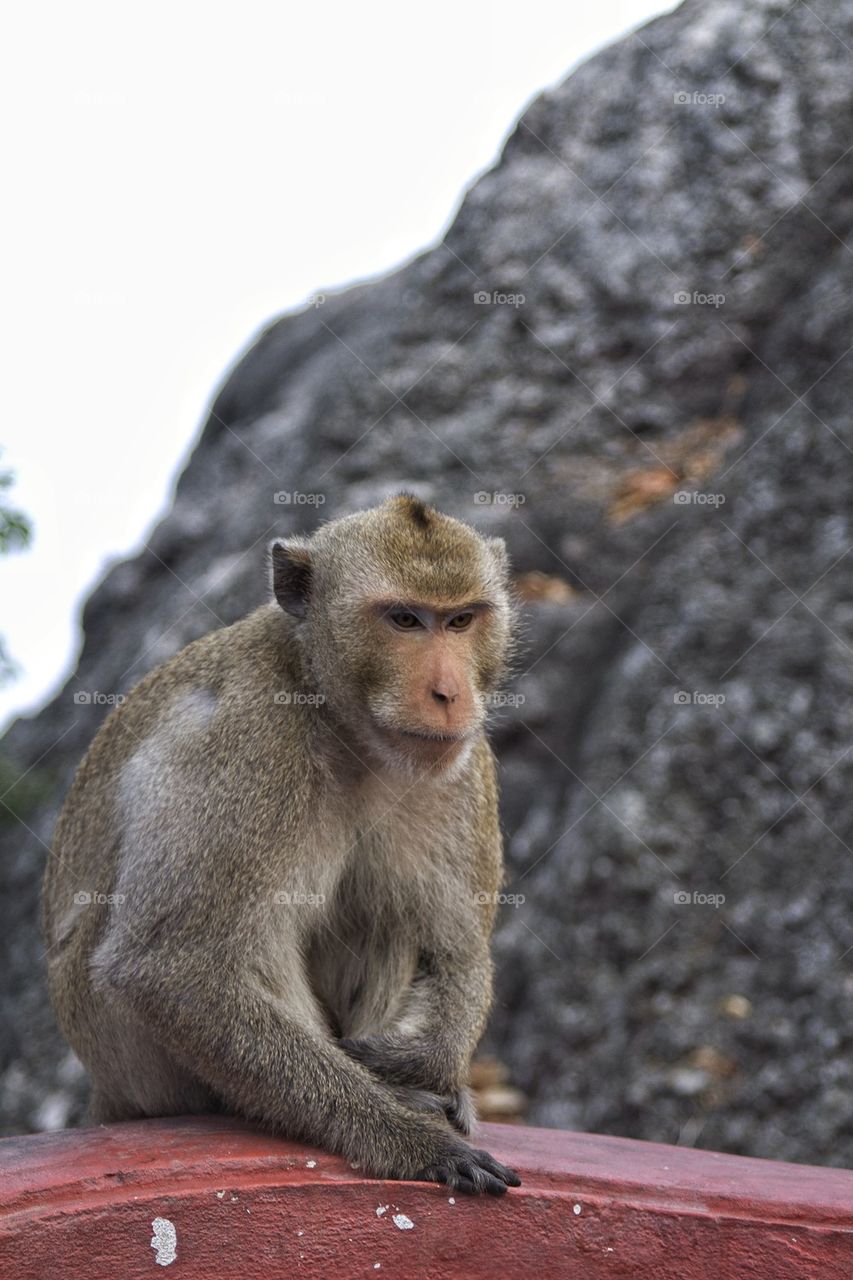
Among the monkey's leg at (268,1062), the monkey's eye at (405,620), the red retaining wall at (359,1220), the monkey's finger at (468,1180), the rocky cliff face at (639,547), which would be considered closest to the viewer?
the red retaining wall at (359,1220)

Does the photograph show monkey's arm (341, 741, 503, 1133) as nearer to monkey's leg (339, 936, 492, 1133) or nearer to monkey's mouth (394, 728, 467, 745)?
monkey's leg (339, 936, 492, 1133)

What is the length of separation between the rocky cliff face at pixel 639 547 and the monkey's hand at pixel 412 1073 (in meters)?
3.18

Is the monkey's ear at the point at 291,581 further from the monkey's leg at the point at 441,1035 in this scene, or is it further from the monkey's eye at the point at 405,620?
the monkey's leg at the point at 441,1035

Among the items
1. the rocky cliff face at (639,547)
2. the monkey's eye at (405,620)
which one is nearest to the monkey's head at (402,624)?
the monkey's eye at (405,620)

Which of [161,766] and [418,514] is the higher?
[418,514]

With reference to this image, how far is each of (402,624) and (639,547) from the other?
502cm

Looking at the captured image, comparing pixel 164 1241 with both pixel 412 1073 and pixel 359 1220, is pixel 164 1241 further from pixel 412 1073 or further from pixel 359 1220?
pixel 412 1073

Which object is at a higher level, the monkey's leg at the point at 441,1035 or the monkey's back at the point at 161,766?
the monkey's back at the point at 161,766

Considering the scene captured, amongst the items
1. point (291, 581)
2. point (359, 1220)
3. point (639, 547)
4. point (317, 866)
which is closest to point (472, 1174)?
point (359, 1220)

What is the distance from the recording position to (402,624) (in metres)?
3.91

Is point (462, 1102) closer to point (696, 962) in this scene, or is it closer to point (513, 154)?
point (696, 962)

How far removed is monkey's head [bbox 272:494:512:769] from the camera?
3.76 m

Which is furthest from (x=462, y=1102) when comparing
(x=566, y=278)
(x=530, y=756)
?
(x=566, y=278)

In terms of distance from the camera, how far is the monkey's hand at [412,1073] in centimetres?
391
